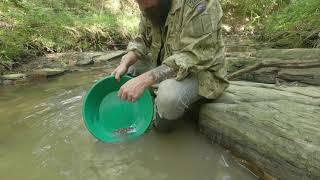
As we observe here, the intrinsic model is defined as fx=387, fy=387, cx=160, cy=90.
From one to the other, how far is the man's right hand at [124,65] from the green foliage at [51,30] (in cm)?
270

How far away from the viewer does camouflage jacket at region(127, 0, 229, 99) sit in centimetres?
244

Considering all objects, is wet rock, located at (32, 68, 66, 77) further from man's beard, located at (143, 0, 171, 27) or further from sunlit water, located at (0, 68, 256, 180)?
man's beard, located at (143, 0, 171, 27)

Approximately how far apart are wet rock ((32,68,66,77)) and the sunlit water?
5.00ft

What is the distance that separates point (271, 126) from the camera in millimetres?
2191

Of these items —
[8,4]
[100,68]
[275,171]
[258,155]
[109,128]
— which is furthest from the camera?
[8,4]

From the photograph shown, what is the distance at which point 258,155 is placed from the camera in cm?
222

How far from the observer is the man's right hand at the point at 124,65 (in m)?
2.75

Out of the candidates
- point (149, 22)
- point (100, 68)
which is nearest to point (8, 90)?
point (100, 68)

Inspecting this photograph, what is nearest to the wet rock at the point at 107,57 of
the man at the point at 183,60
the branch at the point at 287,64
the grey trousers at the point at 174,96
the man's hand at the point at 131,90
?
the branch at the point at 287,64

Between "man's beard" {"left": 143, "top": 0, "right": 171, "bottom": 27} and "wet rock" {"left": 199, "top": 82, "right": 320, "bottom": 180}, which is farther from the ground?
"man's beard" {"left": 143, "top": 0, "right": 171, "bottom": 27}

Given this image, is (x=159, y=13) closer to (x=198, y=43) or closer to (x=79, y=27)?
(x=198, y=43)

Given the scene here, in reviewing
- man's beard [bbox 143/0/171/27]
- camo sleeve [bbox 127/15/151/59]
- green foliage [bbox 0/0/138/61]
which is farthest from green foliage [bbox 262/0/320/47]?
green foliage [bbox 0/0/138/61]

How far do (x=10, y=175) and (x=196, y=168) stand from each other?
3.66 feet

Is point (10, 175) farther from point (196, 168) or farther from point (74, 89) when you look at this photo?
point (74, 89)
